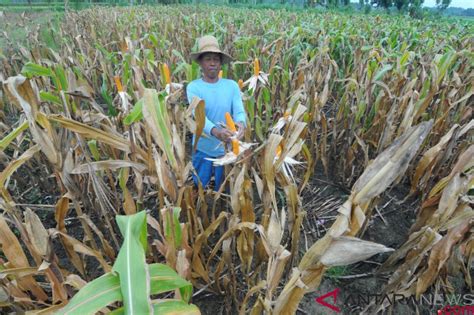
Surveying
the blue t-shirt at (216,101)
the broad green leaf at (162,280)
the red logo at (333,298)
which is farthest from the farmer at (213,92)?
the broad green leaf at (162,280)

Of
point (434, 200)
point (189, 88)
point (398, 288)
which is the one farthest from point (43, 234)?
point (434, 200)

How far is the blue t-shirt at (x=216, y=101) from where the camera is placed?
71.6 inches

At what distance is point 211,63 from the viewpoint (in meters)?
1.80

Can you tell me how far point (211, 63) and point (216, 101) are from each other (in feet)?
0.72

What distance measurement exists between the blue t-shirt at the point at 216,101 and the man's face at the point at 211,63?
59mm

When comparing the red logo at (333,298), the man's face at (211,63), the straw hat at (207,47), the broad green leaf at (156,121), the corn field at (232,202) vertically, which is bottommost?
the red logo at (333,298)

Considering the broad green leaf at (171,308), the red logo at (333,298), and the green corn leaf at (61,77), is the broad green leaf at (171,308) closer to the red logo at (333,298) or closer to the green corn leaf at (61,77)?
the red logo at (333,298)

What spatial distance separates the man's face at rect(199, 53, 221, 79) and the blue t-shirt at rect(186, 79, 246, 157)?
0.19ft

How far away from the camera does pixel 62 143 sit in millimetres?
1239

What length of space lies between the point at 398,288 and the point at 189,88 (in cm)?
144

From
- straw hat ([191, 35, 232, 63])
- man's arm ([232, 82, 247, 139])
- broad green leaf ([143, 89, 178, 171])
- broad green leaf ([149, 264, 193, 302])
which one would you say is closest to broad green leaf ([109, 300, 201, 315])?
broad green leaf ([149, 264, 193, 302])

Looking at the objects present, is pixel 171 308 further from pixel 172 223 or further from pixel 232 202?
pixel 232 202

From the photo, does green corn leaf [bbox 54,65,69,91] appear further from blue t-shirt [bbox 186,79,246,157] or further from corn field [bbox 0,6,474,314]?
blue t-shirt [bbox 186,79,246,157]

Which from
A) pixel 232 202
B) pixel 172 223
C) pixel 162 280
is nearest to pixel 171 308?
pixel 162 280
